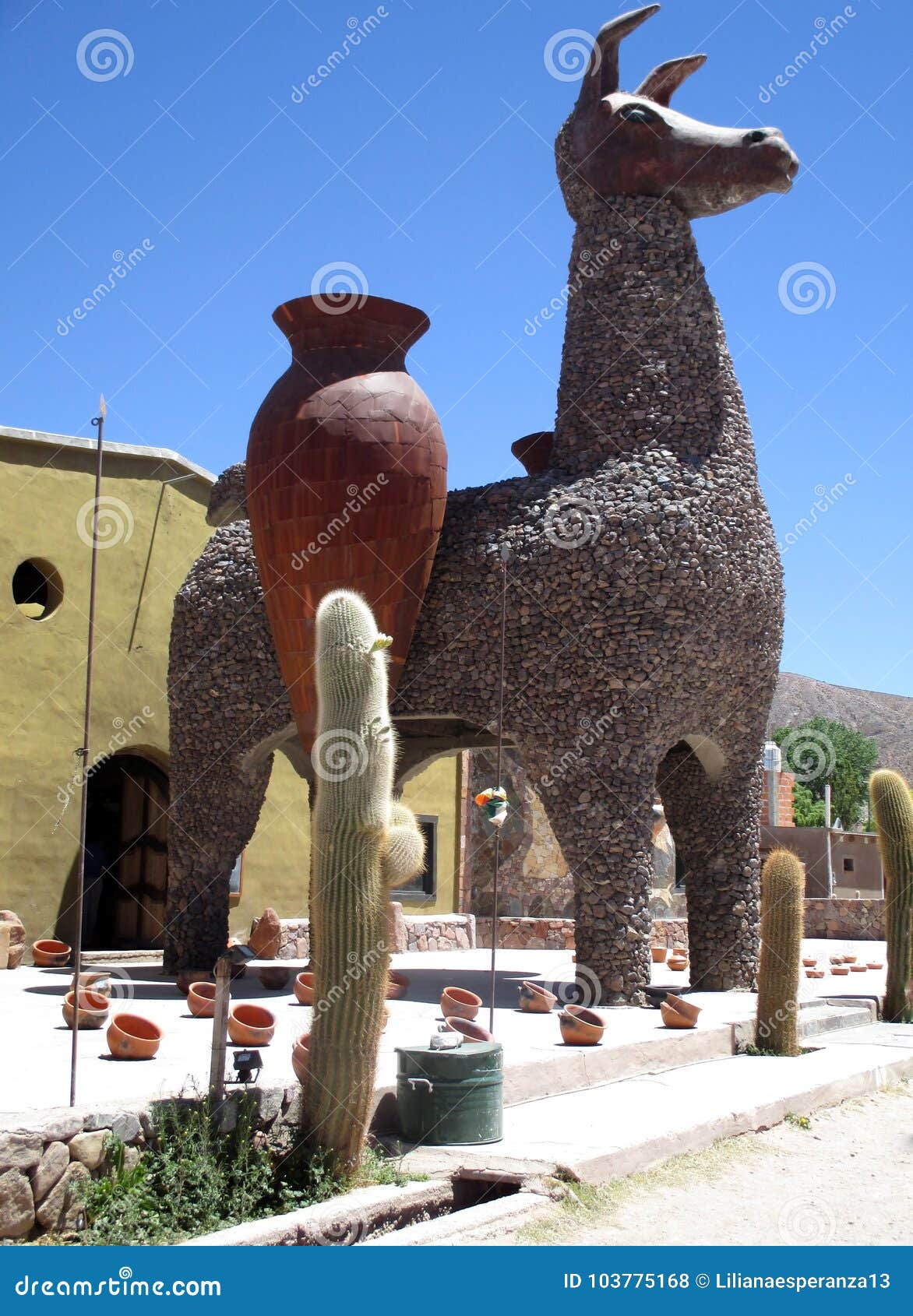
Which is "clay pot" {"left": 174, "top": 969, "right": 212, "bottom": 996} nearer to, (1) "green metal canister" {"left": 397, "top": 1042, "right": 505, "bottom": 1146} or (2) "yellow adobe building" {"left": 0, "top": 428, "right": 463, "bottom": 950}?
(2) "yellow adobe building" {"left": 0, "top": 428, "right": 463, "bottom": 950}

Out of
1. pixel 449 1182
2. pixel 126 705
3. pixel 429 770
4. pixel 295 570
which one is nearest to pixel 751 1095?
pixel 449 1182

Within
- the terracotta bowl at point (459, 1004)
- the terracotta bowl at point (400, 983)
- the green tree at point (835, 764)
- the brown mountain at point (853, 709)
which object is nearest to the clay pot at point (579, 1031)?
the terracotta bowl at point (459, 1004)

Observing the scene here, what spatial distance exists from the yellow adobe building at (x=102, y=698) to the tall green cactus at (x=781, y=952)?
8.28m

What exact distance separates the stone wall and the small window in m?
8.96

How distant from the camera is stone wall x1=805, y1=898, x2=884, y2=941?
26.4 metres

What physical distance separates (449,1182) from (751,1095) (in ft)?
11.1

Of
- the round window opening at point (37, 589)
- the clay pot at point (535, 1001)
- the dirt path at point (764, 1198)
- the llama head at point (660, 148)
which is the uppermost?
the llama head at point (660, 148)

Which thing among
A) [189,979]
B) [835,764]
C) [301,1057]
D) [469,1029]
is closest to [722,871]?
[469,1029]

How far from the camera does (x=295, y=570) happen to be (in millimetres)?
12242

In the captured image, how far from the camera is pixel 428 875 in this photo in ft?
72.1

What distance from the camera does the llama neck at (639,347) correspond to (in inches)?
491

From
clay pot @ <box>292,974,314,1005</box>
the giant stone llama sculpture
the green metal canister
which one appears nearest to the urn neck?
the giant stone llama sculpture

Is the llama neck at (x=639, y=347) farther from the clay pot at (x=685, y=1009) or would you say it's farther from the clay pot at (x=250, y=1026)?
the clay pot at (x=250, y=1026)

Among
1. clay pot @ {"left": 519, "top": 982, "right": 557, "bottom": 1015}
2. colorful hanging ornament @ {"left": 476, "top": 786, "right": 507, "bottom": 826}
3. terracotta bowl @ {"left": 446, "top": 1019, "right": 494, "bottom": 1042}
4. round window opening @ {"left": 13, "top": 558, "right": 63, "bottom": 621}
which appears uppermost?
round window opening @ {"left": 13, "top": 558, "right": 63, "bottom": 621}
